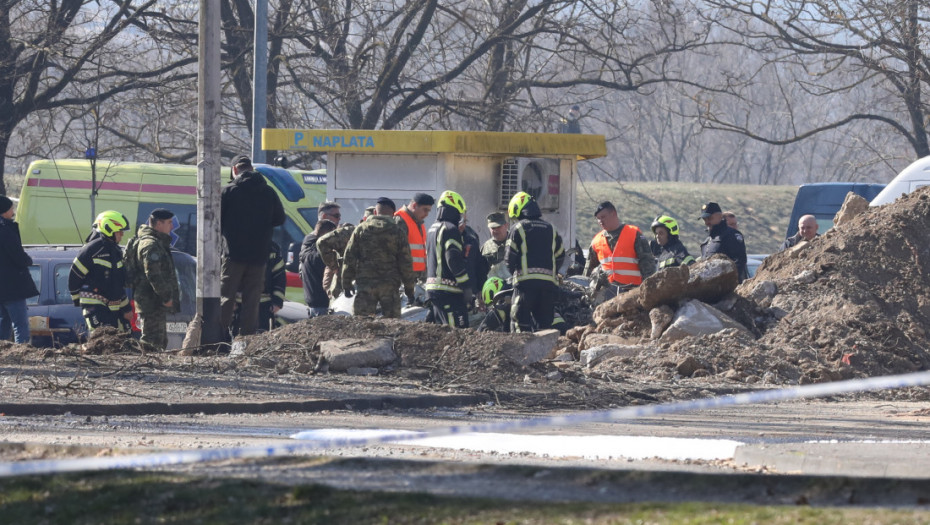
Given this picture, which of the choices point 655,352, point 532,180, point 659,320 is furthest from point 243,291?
point 532,180

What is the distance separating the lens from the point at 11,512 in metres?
4.41

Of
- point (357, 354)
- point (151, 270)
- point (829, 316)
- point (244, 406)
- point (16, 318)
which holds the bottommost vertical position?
point (244, 406)

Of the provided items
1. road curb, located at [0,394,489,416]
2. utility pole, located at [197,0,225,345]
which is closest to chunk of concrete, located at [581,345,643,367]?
road curb, located at [0,394,489,416]

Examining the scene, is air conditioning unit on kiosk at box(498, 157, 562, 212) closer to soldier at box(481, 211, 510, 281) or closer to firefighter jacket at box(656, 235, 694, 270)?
firefighter jacket at box(656, 235, 694, 270)

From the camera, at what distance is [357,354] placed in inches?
413

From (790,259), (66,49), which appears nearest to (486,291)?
(790,259)

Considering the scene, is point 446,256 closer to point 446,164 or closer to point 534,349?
point 534,349

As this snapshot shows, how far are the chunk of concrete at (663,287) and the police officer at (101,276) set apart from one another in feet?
17.0

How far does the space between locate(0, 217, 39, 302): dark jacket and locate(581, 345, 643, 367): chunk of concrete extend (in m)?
5.47

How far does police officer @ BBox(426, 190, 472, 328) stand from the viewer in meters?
12.2

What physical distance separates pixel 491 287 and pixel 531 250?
1167 mm

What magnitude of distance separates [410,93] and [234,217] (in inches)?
507

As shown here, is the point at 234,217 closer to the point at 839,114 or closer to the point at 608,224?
the point at 608,224

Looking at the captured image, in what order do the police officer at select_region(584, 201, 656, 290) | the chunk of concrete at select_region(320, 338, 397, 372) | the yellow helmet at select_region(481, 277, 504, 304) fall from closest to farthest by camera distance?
the chunk of concrete at select_region(320, 338, 397, 372)
the yellow helmet at select_region(481, 277, 504, 304)
the police officer at select_region(584, 201, 656, 290)
